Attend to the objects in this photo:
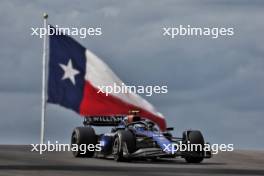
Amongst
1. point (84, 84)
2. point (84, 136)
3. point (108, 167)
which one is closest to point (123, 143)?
point (108, 167)

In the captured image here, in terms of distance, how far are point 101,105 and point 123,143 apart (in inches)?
116

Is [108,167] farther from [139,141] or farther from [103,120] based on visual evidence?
[103,120]

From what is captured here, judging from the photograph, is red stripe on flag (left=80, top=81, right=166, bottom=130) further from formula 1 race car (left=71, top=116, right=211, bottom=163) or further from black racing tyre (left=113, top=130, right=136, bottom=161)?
black racing tyre (left=113, top=130, right=136, bottom=161)

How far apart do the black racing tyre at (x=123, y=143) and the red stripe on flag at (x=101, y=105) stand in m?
1.72

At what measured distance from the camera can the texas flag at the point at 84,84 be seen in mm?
30469

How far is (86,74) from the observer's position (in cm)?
3161

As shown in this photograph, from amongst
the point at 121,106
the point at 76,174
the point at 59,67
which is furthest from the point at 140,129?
the point at 76,174

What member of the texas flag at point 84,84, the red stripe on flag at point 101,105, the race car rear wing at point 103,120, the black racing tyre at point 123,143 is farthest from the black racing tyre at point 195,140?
the race car rear wing at point 103,120

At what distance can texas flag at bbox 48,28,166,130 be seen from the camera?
30.5 metres

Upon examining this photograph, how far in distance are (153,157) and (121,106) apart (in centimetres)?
284

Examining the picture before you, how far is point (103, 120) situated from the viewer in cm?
3155

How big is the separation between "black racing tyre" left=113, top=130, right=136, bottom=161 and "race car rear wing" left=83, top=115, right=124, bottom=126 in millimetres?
2136

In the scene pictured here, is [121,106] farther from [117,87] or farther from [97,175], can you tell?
[97,175]

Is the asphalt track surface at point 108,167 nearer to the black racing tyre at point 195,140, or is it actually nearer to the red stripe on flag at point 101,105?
the black racing tyre at point 195,140
